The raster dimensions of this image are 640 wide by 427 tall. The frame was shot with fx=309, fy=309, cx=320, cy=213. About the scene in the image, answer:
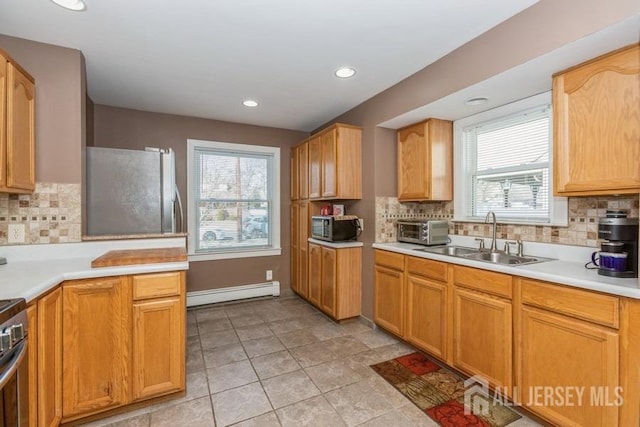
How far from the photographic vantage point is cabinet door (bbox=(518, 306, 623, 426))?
4.83 feet

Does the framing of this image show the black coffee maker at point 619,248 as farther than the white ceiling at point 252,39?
No

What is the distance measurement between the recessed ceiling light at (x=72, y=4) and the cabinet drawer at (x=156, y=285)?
1574 millimetres

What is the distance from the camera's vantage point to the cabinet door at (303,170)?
3.95 meters

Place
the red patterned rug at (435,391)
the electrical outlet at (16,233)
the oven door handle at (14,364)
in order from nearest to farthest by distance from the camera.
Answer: the oven door handle at (14,364) → the red patterned rug at (435,391) → the electrical outlet at (16,233)

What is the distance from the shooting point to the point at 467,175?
9.73 ft

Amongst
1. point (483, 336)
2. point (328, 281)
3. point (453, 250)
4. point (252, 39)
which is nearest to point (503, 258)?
point (453, 250)

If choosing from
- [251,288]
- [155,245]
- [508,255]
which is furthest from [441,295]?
[251,288]

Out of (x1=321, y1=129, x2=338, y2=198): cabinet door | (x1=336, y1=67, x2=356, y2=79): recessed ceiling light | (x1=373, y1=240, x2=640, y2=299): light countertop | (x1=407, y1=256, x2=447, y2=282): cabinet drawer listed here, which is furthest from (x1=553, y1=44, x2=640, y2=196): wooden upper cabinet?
(x1=321, y1=129, x2=338, y2=198): cabinet door

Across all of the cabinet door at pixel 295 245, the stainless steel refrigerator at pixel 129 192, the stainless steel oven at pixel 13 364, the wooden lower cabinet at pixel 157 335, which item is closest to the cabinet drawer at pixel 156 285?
the wooden lower cabinet at pixel 157 335

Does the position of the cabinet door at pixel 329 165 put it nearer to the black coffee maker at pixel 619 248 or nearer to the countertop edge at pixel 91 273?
the countertop edge at pixel 91 273

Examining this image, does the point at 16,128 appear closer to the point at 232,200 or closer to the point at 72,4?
the point at 72,4

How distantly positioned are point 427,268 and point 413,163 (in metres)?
1.10

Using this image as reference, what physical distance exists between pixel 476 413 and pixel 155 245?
2569mm

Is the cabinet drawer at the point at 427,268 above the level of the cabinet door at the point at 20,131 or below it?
below
